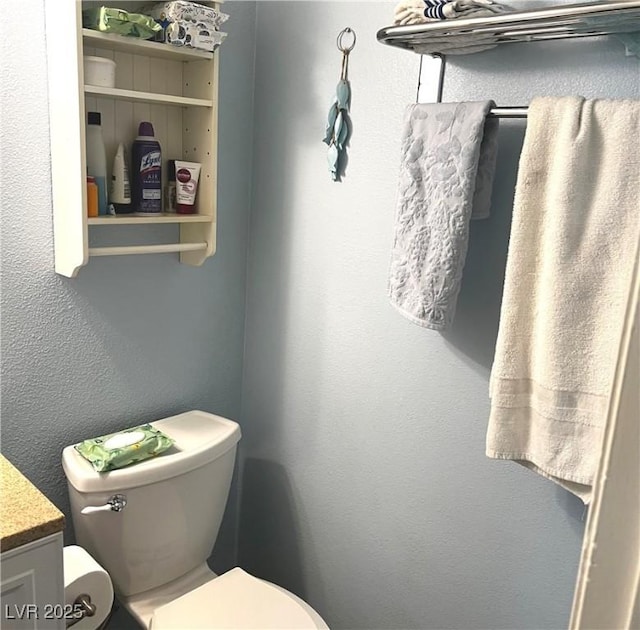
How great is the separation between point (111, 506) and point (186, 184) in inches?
30.0

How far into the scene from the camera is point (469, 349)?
138cm

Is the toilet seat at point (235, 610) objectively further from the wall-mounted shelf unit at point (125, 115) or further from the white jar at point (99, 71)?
the white jar at point (99, 71)

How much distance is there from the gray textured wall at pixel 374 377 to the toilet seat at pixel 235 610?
0.88ft

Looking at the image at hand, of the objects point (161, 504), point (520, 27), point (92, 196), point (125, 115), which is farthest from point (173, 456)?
point (520, 27)

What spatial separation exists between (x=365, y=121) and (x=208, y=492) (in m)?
0.98

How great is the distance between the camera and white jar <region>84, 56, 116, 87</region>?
1321 millimetres

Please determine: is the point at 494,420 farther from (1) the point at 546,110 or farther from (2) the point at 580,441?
(1) the point at 546,110

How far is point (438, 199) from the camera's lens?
1202 mm

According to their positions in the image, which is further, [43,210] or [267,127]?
[267,127]

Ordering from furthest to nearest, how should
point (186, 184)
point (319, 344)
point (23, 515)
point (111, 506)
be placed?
point (319, 344) → point (186, 184) → point (111, 506) → point (23, 515)

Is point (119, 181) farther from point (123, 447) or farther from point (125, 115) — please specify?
point (123, 447)

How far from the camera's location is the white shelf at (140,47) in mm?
1290

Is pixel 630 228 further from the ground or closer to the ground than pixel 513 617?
further from the ground

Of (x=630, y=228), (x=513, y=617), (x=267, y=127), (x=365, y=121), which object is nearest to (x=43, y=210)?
(x=267, y=127)
